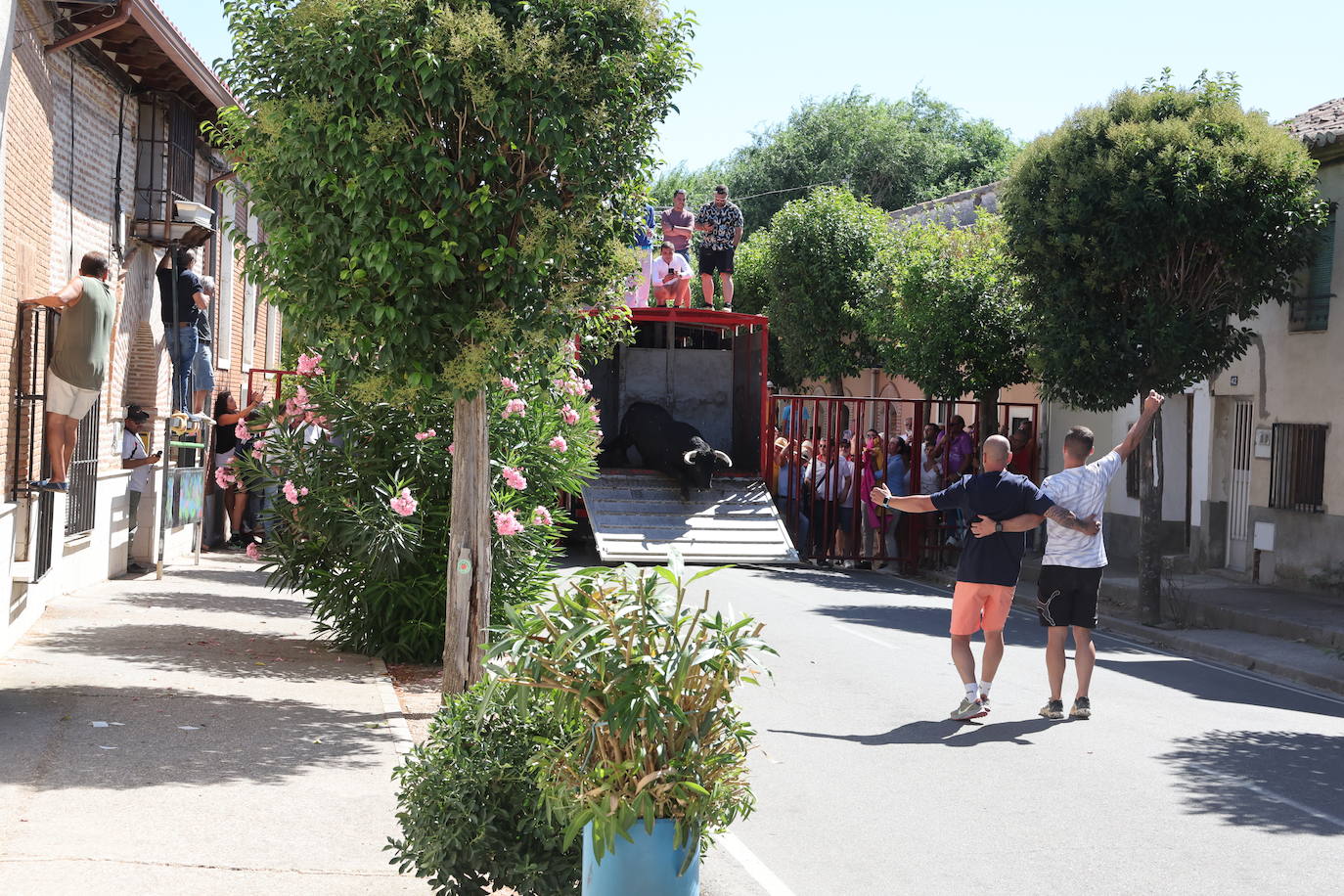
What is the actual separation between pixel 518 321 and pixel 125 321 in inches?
322

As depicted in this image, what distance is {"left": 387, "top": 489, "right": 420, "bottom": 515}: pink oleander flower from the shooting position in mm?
9992

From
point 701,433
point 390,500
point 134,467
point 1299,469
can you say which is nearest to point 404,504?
point 390,500

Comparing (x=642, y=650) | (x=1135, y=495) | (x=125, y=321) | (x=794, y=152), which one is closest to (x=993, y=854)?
(x=642, y=650)

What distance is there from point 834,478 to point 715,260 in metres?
3.68

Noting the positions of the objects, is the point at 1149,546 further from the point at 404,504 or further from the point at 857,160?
the point at 857,160

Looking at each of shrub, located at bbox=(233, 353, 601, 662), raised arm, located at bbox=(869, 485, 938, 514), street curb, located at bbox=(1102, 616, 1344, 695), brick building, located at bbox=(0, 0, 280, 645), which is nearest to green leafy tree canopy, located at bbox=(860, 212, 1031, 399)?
street curb, located at bbox=(1102, 616, 1344, 695)

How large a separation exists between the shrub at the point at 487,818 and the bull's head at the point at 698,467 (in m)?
14.3

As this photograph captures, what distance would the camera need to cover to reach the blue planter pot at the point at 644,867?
4297 millimetres

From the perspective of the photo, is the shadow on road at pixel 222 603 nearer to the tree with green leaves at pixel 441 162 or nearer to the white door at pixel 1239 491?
the tree with green leaves at pixel 441 162

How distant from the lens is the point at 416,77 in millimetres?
7801

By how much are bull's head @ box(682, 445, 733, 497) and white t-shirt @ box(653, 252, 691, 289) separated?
334 centimetres

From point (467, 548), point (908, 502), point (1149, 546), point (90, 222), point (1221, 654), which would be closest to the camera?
point (467, 548)

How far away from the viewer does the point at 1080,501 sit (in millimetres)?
9609

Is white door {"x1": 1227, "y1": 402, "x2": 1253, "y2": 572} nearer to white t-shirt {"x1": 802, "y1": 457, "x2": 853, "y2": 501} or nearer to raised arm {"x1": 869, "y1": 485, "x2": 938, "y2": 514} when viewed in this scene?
white t-shirt {"x1": 802, "y1": 457, "x2": 853, "y2": 501}
